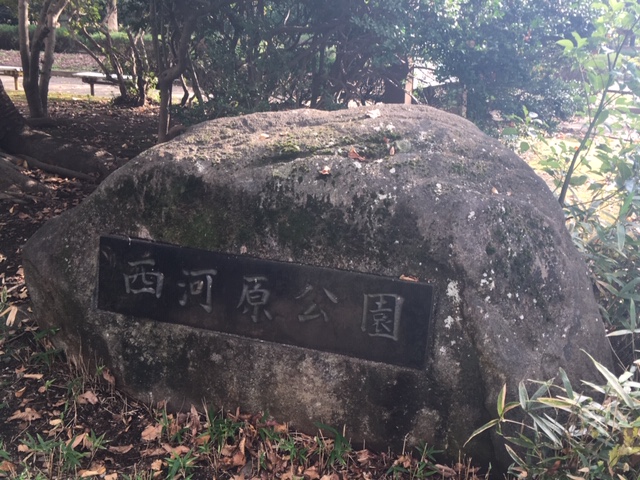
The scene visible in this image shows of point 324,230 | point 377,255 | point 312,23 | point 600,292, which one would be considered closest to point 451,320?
point 377,255

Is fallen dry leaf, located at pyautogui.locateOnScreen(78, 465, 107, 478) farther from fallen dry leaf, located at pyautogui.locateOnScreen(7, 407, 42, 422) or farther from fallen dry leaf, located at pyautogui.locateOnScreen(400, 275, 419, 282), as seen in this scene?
fallen dry leaf, located at pyautogui.locateOnScreen(400, 275, 419, 282)

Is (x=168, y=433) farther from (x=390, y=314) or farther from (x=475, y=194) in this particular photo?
(x=475, y=194)

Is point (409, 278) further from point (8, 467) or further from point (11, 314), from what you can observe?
point (11, 314)

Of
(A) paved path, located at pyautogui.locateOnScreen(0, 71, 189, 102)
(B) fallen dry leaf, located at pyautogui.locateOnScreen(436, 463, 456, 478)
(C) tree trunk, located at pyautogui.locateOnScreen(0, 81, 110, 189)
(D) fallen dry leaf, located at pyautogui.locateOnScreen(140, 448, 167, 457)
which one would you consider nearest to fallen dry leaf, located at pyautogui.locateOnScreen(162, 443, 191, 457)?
(D) fallen dry leaf, located at pyautogui.locateOnScreen(140, 448, 167, 457)

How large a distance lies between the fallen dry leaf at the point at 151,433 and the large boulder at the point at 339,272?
0.19 meters

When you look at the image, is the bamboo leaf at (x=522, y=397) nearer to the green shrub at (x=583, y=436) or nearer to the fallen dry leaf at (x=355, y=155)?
the green shrub at (x=583, y=436)

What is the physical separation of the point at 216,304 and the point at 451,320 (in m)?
1.22

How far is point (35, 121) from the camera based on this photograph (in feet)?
27.2

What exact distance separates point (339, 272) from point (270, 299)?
1.31ft

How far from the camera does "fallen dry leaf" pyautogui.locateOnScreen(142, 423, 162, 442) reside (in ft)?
9.84

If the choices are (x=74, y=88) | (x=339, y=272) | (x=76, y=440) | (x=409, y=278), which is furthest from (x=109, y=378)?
(x=74, y=88)

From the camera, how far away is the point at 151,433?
3.02 metres

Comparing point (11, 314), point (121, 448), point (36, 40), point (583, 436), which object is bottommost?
point (121, 448)

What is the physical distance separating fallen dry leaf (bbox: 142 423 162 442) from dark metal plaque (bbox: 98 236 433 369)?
57 centimetres
